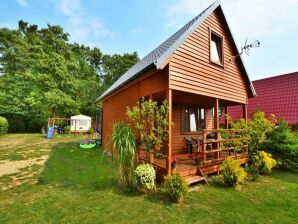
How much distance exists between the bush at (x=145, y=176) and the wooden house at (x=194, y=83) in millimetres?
561

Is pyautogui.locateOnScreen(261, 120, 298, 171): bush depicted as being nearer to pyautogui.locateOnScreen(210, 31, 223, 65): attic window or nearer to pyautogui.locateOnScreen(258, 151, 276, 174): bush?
pyautogui.locateOnScreen(258, 151, 276, 174): bush

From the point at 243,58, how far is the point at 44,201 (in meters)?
9.90

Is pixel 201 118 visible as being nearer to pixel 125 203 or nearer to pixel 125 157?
pixel 125 157

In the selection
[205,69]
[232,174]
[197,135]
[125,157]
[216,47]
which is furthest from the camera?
[197,135]

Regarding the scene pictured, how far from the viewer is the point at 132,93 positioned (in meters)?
8.05

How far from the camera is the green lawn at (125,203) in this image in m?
3.63

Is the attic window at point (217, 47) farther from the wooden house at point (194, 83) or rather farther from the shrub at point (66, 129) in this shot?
the shrub at point (66, 129)

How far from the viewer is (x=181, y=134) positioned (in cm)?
934

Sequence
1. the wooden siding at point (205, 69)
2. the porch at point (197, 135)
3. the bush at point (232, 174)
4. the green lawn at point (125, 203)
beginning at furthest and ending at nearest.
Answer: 1. the porch at point (197, 135)
2. the wooden siding at point (205, 69)
3. the bush at point (232, 174)
4. the green lawn at point (125, 203)

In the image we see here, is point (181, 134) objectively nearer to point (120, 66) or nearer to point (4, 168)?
point (4, 168)

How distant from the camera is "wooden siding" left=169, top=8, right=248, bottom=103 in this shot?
5.90m

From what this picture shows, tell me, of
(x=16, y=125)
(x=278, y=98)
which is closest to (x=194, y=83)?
(x=278, y=98)

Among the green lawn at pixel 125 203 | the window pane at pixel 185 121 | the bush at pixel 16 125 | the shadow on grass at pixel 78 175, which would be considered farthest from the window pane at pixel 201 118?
the bush at pixel 16 125

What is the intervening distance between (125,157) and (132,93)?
147 inches
